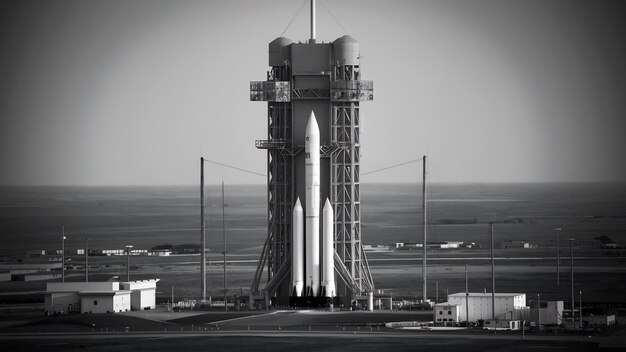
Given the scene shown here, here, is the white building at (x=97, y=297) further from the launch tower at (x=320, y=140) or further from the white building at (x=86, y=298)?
the launch tower at (x=320, y=140)

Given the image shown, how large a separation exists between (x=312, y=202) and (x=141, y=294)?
1174 cm

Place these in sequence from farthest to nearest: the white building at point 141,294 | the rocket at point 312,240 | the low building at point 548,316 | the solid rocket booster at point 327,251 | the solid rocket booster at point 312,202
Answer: the white building at point 141,294 < the solid rocket booster at point 327,251 < the rocket at point 312,240 < the solid rocket booster at point 312,202 < the low building at point 548,316

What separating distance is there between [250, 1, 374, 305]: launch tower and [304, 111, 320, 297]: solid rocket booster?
0.81m

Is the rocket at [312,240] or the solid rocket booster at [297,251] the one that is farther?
the solid rocket booster at [297,251]

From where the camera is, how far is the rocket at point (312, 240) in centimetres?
9788

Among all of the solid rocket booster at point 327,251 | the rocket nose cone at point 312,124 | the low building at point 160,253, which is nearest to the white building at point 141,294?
the solid rocket booster at point 327,251

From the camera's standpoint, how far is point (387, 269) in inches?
6166

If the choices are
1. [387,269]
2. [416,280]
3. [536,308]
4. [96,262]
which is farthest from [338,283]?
[96,262]

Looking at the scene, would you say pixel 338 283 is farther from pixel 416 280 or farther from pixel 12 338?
pixel 416 280

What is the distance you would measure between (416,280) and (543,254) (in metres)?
47.4

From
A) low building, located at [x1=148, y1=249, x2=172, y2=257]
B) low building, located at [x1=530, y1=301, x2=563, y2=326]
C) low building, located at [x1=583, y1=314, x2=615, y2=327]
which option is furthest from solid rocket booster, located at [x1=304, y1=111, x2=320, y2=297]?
low building, located at [x1=148, y1=249, x2=172, y2=257]

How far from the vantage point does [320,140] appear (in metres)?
99.9

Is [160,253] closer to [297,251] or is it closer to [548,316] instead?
[297,251]

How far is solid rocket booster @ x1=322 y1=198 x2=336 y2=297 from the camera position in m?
98.3
